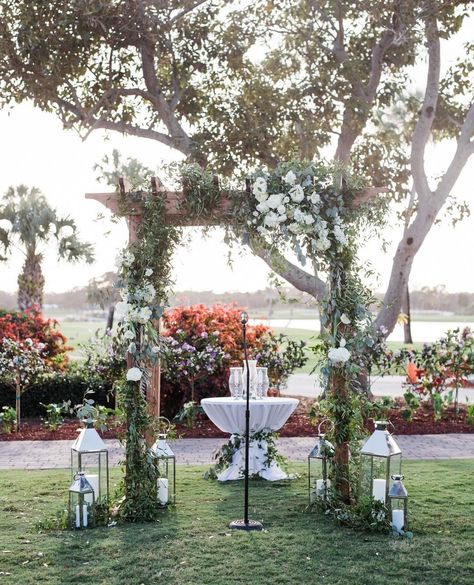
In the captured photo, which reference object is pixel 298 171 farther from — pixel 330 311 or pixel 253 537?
pixel 253 537

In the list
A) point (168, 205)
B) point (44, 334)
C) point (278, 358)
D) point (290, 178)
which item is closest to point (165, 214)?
point (168, 205)

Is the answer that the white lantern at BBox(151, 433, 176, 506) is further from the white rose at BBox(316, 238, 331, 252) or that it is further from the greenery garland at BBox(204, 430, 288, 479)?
the white rose at BBox(316, 238, 331, 252)

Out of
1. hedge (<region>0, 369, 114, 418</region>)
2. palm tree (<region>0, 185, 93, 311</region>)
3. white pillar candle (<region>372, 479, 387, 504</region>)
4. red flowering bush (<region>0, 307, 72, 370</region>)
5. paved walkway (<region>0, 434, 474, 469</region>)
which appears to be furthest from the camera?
palm tree (<region>0, 185, 93, 311</region>)

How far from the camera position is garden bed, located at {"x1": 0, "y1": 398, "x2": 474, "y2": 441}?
37.4ft

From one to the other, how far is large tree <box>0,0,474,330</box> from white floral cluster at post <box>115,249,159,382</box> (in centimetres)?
720

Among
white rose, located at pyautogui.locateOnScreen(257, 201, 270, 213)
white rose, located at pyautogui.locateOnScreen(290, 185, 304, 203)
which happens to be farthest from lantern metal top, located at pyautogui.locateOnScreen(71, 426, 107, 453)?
white rose, located at pyautogui.locateOnScreen(290, 185, 304, 203)

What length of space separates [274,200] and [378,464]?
2098mm

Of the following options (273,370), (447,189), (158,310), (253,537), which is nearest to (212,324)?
(273,370)

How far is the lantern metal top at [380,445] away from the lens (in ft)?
21.0

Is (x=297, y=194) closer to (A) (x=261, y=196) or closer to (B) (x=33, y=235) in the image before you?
(A) (x=261, y=196)

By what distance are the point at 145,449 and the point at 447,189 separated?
8.59 meters

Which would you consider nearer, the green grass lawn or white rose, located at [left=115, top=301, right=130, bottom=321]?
the green grass lawn

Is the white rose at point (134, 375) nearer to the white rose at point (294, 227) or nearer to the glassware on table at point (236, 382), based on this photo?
the white rose at point (294, 227)

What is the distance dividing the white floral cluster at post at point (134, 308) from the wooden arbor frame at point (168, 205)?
0.82ft
